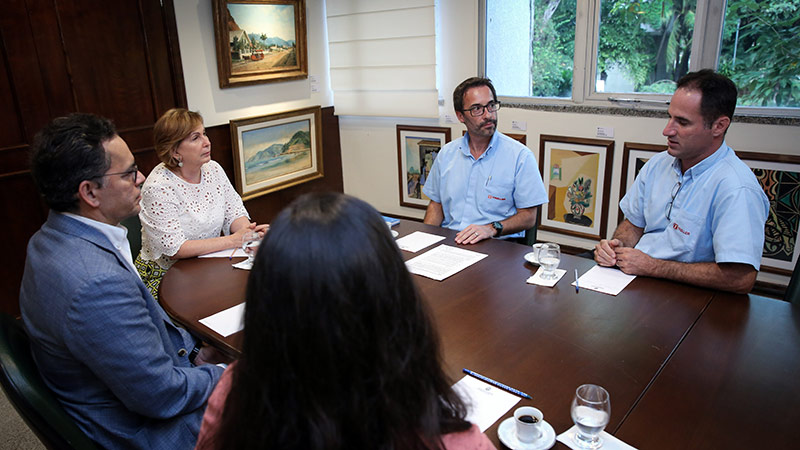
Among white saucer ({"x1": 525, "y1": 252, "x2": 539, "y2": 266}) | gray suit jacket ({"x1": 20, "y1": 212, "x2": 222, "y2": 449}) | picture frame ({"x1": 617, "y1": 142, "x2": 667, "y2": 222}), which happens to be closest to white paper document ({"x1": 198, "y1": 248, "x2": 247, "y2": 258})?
gray suit jacket ({"x1": 20, "y1": 212, "x2": 222, "y2": 449})

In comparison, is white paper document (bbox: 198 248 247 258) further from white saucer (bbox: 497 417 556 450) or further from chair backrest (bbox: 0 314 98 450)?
white saucer (bbox: 497 417 556 450)

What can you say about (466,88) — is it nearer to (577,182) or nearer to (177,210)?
(177,210)

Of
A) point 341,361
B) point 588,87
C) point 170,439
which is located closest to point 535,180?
point 588,87

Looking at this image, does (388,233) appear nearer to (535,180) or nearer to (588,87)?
(535,180)

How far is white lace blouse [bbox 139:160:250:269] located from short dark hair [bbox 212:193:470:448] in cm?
174

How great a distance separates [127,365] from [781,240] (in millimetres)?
3583

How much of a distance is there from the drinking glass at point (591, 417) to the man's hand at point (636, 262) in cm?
88

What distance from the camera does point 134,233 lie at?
8.42ft

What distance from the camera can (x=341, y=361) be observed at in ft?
2.38

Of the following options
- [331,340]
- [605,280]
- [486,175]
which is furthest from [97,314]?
[486,175]

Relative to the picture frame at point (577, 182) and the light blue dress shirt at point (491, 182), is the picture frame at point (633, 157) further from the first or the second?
the light blue dress shirt at point (491, 182)

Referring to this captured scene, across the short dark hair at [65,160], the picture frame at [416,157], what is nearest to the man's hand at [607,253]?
the short dark hair at [65,160]

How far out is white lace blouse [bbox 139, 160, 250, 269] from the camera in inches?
91.3

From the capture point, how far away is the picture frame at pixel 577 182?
3864 millimetres
